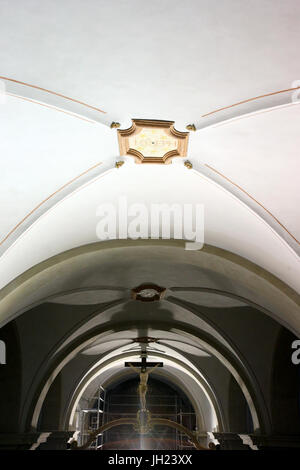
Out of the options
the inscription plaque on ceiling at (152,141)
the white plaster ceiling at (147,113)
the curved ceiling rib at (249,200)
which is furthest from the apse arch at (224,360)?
the inscription plaque on ceiling at (152,141)

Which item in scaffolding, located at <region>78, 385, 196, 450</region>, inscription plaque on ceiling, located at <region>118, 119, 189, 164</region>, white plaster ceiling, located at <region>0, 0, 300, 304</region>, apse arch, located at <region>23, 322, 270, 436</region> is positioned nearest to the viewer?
white plaster ceiling, located at <region>0, 0, 300, 304</region>

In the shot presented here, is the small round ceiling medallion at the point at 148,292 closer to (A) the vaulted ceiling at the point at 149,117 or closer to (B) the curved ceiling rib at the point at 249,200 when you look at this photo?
(A) the vaulted ceiling at the point at 149,117

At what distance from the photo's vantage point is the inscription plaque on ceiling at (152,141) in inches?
190

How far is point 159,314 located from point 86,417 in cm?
1089

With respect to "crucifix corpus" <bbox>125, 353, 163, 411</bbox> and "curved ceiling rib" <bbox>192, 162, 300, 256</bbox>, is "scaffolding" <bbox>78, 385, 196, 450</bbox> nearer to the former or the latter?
"crucifix corpus" <bbox>125, 353, 163, 411</bbox>

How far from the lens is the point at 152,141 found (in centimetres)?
502

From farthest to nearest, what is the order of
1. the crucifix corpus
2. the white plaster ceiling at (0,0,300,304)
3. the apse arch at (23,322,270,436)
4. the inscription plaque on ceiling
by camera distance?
the crucifix corpus → the apse arch at (23,322,270,436) → the inscription plaque on ceiling → the white plaster ceiling at (0,0,300,304)

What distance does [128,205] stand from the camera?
611cm

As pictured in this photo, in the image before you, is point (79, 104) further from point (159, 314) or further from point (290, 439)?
point (290, 439)

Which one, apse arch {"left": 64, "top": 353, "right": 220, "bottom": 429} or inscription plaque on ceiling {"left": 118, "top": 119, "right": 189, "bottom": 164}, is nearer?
inscription plaque on ceiling {"left": 118, "top": 119, "right": 189, "bottom": 164}

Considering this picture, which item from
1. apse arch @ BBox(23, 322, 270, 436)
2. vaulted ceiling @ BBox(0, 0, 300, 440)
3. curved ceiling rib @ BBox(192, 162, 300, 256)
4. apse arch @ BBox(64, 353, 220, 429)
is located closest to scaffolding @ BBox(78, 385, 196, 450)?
apse arch @ BBox(64, 353, 220, 429)

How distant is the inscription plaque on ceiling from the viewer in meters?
4.83

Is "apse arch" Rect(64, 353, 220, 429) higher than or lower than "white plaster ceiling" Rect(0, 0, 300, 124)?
lower

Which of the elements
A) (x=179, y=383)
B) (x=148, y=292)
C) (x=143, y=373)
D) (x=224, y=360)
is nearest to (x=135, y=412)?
(x=179, y=383)
